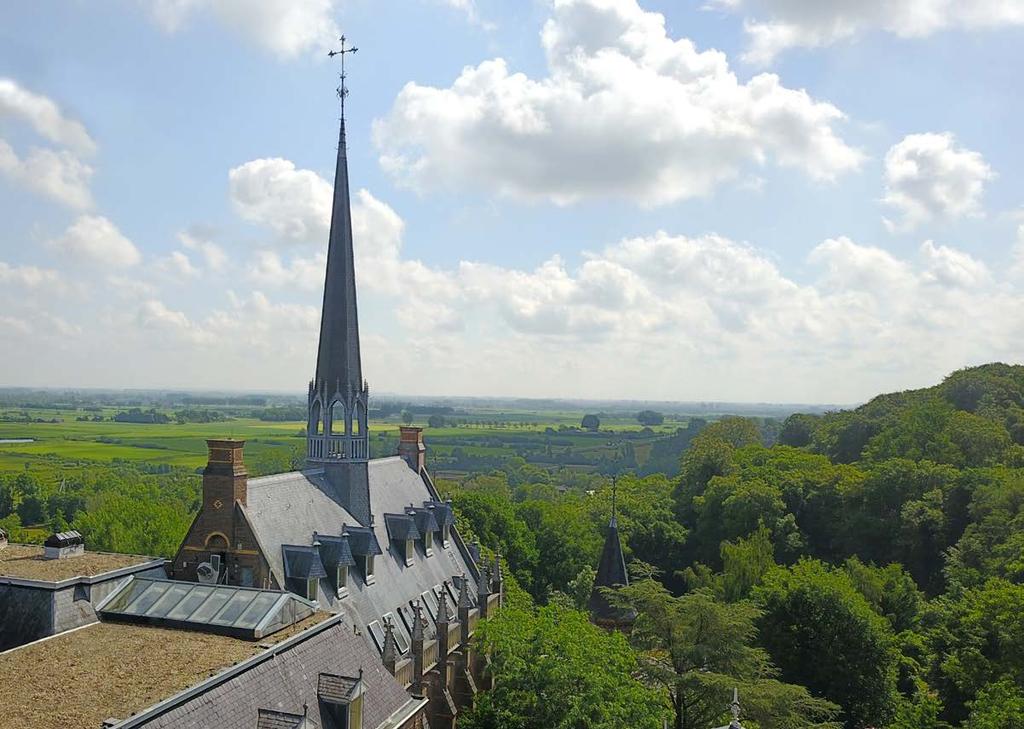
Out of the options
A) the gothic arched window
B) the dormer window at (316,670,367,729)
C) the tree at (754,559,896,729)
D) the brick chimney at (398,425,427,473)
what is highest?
the gothic arched window

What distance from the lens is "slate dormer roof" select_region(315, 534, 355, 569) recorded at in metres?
31.8

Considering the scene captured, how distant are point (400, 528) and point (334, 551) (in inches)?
318

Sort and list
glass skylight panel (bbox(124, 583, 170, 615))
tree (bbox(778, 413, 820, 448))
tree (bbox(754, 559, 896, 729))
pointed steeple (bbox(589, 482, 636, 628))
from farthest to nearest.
→ tree (bbox(778, 413, 820, 448)) → pointed steeple (bbox(589, 482, 636, 628)) → tree (bbox(754, 559, 896, 729)) → glass skylight panel (bbox(124, 583, 170, 615))

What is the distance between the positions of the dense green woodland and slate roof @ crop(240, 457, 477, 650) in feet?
16.1

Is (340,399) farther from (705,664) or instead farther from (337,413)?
(705,664)

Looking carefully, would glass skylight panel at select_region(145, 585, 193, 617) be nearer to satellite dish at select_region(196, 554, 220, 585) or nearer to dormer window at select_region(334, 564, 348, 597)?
satellite dish at select_region(196, 554, 220, 585)

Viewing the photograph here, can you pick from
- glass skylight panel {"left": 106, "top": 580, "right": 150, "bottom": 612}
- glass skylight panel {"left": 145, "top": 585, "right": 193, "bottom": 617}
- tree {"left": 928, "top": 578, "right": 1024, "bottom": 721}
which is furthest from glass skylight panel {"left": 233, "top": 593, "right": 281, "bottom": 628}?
tree {"left": 928, "top": 578, "right": 1024, "bottom": 721}

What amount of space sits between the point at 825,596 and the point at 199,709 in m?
37.3

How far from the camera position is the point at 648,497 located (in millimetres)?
90312

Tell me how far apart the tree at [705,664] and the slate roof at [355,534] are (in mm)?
11125

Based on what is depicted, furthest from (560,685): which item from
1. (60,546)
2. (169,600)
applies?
(60,546)

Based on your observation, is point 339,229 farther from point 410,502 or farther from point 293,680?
point 293,680

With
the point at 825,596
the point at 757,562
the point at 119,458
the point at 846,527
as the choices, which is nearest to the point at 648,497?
the point at 846,527

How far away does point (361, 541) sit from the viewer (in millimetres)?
34625
